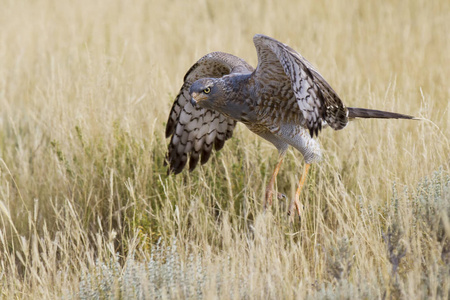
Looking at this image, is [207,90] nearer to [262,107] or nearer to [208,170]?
[262,107]

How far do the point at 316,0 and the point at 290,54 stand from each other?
5760 mm

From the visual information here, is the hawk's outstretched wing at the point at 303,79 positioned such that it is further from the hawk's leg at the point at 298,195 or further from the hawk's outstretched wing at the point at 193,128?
the hawk's outstretched wing at the point at 193,128

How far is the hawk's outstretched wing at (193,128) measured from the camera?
5176 mm

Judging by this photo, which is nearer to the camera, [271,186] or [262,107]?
[262,107]

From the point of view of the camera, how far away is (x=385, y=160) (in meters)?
5.00

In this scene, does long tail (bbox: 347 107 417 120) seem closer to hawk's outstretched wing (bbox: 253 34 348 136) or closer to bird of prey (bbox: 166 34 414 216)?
bird of prey (bbox: 166 34 414 216)

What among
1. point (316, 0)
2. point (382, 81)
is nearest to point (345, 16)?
point (316, 0)

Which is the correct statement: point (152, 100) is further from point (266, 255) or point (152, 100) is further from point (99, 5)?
point (99, 5)

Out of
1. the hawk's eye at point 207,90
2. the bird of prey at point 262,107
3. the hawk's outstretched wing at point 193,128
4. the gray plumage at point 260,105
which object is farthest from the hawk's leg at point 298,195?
the hawk's eye at point 207,90

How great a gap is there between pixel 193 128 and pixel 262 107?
0.88 m

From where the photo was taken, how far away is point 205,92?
4.60 meters

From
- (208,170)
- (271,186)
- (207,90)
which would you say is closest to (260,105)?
(207,90)

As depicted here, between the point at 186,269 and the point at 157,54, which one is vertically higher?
the point at 157,54

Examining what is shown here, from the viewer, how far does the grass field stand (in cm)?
351
